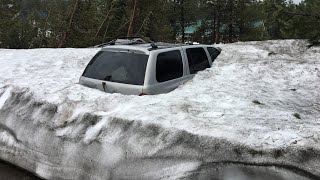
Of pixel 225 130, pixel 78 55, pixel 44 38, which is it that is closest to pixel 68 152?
pixel 225 130

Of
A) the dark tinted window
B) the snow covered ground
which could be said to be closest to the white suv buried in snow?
the snow covered ground

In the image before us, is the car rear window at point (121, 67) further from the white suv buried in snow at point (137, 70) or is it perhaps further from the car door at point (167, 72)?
the car door at point (167, 72)

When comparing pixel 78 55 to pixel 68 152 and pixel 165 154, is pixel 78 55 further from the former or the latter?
pixel 165 154

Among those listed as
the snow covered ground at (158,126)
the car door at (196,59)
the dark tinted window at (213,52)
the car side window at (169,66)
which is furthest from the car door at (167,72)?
the dark tinted window at (213,52)

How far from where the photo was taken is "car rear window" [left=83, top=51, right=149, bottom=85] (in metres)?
7.07

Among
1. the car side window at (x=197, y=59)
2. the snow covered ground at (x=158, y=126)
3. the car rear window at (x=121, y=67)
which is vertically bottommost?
the snow covered ground at (x=158, y=126)

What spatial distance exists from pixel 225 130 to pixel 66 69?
24.9ft

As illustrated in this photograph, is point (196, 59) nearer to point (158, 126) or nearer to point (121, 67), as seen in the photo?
Result: point (121, 67)

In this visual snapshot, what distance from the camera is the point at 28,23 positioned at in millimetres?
35094

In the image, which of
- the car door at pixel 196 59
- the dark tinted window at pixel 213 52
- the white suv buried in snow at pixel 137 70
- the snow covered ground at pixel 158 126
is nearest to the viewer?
the snow covered ground at pixel 158 126

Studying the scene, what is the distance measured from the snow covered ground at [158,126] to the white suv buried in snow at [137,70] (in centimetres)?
21

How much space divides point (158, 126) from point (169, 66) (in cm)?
196

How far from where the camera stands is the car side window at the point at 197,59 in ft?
28.2

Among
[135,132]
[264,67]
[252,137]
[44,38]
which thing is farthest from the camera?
[44,38]
